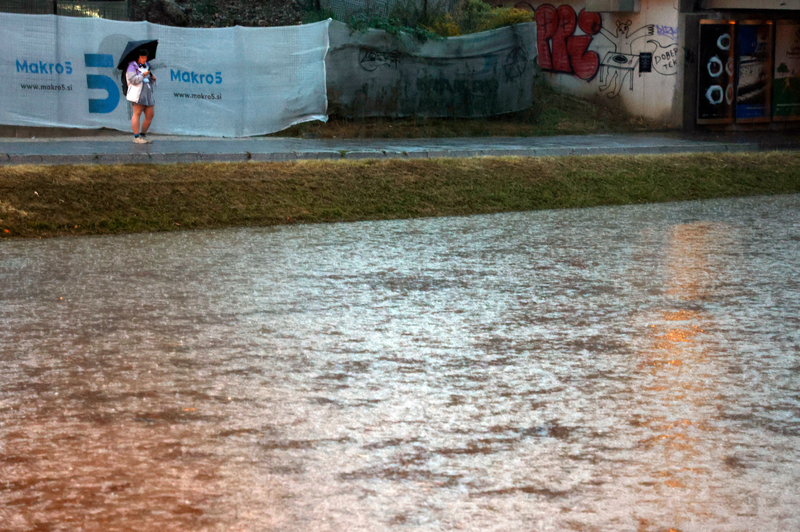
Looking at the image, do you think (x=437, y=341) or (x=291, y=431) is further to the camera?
(x=437, y=341)

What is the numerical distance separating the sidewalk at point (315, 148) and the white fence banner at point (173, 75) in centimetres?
53

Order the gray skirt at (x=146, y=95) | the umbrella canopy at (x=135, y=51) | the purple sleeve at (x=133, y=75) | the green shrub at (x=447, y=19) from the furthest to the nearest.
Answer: the green shrub at (x=447, y=19), the umbrella canopy at (x=135, y=51), the gray skirt at (x=146, y=95), the purple sleeve at (x=133, y=75)

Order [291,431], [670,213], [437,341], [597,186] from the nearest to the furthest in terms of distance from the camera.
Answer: [291,431]
[437,341]
[670,213]
[597,186]

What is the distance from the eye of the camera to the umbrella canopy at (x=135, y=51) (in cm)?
1592

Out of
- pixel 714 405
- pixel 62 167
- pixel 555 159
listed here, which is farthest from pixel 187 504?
pixel 555 159

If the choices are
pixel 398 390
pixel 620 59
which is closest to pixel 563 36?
pixel 620 59

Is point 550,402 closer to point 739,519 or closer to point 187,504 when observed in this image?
point 739,519

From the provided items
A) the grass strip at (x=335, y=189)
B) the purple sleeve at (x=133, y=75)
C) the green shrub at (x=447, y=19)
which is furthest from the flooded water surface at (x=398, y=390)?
the green shrub at (x=447, y=19)

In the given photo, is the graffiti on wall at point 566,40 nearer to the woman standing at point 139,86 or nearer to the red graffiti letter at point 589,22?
the red graffiti letter at point 589,22

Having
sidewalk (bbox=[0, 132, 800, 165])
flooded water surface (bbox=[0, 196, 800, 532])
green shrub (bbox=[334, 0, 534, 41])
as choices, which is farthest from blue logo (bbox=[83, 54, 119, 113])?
flooded water surface (bbox=[0, 196, 800, 532])

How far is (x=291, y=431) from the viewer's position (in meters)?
4.20

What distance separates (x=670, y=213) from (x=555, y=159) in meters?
2.92

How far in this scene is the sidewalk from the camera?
13.5 metres

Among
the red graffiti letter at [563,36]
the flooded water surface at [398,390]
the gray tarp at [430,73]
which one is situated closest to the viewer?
the flooded water surface at [398,390]
